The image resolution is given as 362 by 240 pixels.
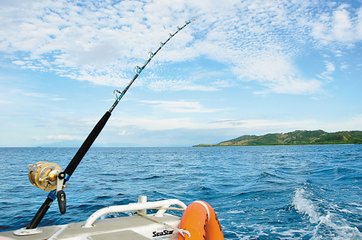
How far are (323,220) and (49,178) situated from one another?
681 centimetres

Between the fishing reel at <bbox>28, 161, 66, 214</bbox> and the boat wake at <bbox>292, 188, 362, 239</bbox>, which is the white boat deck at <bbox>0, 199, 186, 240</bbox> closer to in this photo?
the fishing reel at <bbox>28, 161, 66, 214</bbox>

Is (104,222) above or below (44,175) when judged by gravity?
below

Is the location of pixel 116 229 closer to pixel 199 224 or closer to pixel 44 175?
pixel 199 224

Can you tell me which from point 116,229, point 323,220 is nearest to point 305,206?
point 323,220

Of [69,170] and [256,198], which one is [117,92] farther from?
[256,198]

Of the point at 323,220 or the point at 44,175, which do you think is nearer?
the point at 44,175

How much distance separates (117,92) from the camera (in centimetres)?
394

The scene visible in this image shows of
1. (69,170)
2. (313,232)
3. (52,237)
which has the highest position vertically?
(69,170)

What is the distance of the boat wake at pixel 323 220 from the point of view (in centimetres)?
657

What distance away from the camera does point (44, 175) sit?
2.81 m

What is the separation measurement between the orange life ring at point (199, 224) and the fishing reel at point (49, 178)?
3.86ft

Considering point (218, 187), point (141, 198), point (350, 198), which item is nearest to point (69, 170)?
point (141, 198)

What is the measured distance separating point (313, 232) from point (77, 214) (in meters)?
5.76

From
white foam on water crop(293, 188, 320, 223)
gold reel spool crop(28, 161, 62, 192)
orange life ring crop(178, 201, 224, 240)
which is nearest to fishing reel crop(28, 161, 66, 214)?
gold reel spool crop(28, 161, 62, 192)
